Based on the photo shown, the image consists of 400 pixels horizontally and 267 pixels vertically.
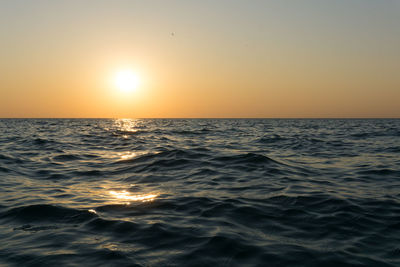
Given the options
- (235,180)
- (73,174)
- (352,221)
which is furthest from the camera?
(73,174)

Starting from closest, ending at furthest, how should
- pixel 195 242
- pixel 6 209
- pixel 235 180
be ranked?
pixel 195 242, pixel 6 209, pixel 235 180

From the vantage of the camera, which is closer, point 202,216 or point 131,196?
point 202,216

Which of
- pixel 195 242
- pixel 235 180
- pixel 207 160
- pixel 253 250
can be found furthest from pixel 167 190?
pixel 207 160

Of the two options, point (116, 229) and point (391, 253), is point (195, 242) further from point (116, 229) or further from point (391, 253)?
point (391, 253)

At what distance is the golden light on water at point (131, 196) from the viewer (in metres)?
8.19

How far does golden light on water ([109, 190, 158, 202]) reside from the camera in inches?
322

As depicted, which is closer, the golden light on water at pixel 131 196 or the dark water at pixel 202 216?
the dark water at pixel 202 216

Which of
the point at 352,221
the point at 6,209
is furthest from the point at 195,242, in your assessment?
the point at 6,209

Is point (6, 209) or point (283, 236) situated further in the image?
point (6, 209)

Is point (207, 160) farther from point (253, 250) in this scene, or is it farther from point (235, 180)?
point (253, 250)

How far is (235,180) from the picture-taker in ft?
34.7

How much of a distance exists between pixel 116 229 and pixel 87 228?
22.4 inches

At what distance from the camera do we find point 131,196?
852cm

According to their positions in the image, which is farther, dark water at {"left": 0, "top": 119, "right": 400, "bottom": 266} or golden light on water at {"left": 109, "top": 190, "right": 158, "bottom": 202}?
golden light on water at {"left": 109, "top": 190, "right": 158, "bottom": 202}
